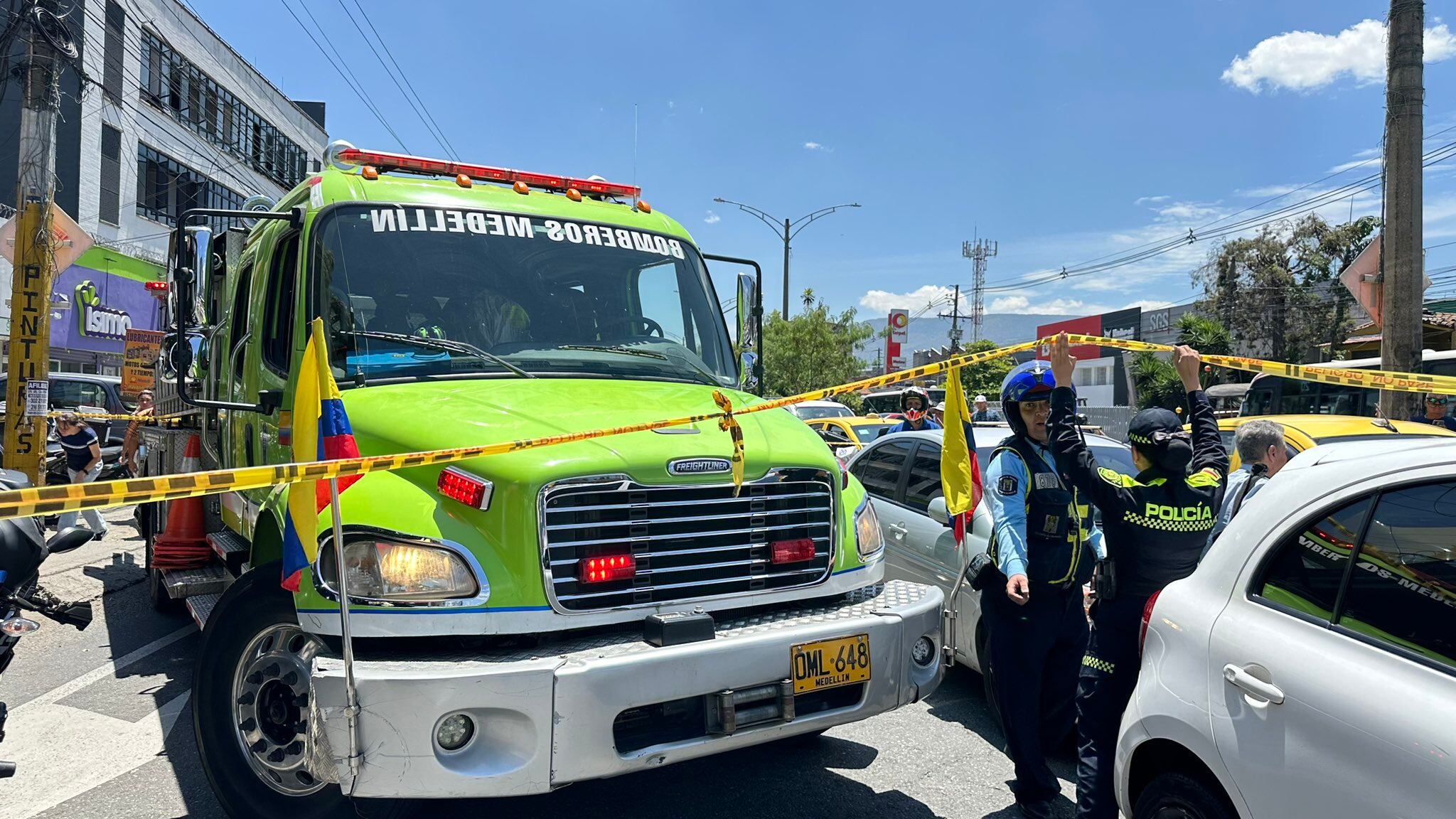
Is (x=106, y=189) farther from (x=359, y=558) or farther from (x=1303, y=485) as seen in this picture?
(x=1303, y=485)

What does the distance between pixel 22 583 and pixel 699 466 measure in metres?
2.83

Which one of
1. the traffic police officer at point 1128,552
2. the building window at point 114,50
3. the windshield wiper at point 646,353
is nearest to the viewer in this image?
the traffic police officer at point 1128,552

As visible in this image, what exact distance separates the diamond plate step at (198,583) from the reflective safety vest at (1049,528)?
4.24 meters

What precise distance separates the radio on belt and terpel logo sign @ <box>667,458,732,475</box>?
0.53 metres

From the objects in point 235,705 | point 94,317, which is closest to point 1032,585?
point 235,705

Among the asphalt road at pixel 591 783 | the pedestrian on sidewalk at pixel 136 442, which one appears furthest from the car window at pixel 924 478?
the pedestrian on sidewalk at pixel 136 442

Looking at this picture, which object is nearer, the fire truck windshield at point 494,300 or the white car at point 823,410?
the fire truck windshield at point 494,300

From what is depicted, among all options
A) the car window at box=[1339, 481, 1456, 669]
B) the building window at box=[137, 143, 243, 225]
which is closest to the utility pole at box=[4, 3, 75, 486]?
the car window at box=[1339, 481, 1456, 669]

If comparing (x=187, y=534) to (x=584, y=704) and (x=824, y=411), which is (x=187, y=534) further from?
(x=824, y=411)

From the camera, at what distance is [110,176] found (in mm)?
28062

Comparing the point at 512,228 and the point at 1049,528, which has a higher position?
the point at 512,228

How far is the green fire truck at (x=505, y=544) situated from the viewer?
2.99 meters

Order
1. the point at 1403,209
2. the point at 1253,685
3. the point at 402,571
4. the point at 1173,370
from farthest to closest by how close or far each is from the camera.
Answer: the point at 1173,370 → the point at 1403,209 → the point at 402,571 → the point at 1253,685

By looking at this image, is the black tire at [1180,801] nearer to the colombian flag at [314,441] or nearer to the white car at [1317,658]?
the white car at [1317,658]
